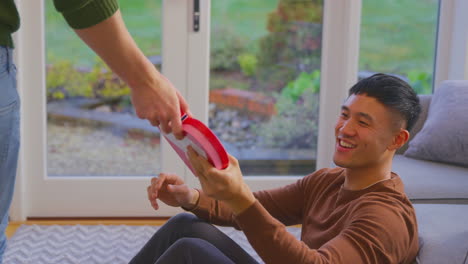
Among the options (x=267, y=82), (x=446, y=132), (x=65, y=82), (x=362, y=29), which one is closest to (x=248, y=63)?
(x=267, y=82)

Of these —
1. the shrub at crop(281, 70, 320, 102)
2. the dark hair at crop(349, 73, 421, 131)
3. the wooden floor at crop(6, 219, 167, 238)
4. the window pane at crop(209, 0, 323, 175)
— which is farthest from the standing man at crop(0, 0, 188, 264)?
the shrub at crop(281, 70, 320, 102)

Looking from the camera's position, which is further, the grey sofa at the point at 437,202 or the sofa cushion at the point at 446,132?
the sofa cushion at the point at 446,132

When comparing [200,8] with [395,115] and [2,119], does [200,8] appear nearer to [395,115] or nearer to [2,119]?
[395,115]

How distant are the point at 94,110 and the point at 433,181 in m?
1.81

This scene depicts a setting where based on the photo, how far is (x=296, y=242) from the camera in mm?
1323

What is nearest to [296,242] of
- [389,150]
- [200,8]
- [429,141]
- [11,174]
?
[389,150]

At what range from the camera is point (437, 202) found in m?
2.31

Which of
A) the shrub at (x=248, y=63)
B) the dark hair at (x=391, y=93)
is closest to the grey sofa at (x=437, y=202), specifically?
the dark hair at (x=391, y=93)

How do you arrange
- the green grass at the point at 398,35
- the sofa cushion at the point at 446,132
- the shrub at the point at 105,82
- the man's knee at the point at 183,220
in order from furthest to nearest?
the green grass at the point at 398,35 < the shrub at the point at 105,82 < the sofa cushion at the point at 446,132 < the man's knee at the point at 183,220

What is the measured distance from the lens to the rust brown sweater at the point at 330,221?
4.31 ft

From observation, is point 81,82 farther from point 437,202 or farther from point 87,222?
point 437,202

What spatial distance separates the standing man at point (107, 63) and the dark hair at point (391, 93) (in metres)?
0.66

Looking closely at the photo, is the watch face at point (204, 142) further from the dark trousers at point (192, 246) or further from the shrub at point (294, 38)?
the shrub at point (294, 38)

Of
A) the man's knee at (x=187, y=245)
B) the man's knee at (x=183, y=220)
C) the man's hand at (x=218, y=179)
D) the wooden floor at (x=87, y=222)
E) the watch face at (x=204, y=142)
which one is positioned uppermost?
the watch face at (x=204, y=142)
